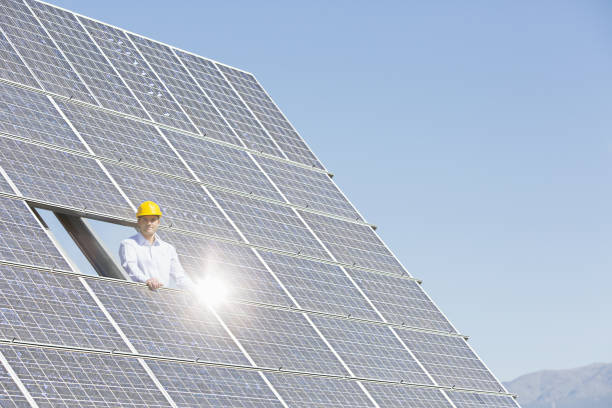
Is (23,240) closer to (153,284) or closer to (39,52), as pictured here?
(153,284)

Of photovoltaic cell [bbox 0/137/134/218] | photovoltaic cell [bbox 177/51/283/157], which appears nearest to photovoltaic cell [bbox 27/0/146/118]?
photovoltaic cell [bbox 0/137/134/218]

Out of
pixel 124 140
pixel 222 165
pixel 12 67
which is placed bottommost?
pixel 222 165

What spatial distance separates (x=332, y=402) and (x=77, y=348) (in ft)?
19.3

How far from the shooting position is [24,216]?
18.0m

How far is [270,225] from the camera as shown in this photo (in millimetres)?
24406

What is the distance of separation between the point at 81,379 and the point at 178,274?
452 cm

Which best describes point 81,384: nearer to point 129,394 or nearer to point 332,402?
point 129,394

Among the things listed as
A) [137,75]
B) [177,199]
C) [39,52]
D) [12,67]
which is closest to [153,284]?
[177,199]

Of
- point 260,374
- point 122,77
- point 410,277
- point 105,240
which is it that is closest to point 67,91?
point 122,77

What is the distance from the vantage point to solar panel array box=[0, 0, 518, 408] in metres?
16.7

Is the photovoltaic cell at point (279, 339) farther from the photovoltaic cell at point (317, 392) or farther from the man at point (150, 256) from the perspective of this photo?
the man at point (150, 256)

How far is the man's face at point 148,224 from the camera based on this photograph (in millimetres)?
18953

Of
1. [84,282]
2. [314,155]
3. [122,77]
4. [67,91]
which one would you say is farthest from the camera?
[314,155]

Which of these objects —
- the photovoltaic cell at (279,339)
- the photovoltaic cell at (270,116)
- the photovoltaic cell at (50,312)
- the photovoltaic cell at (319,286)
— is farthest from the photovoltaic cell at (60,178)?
the photovoltaic cell at (270,116)
